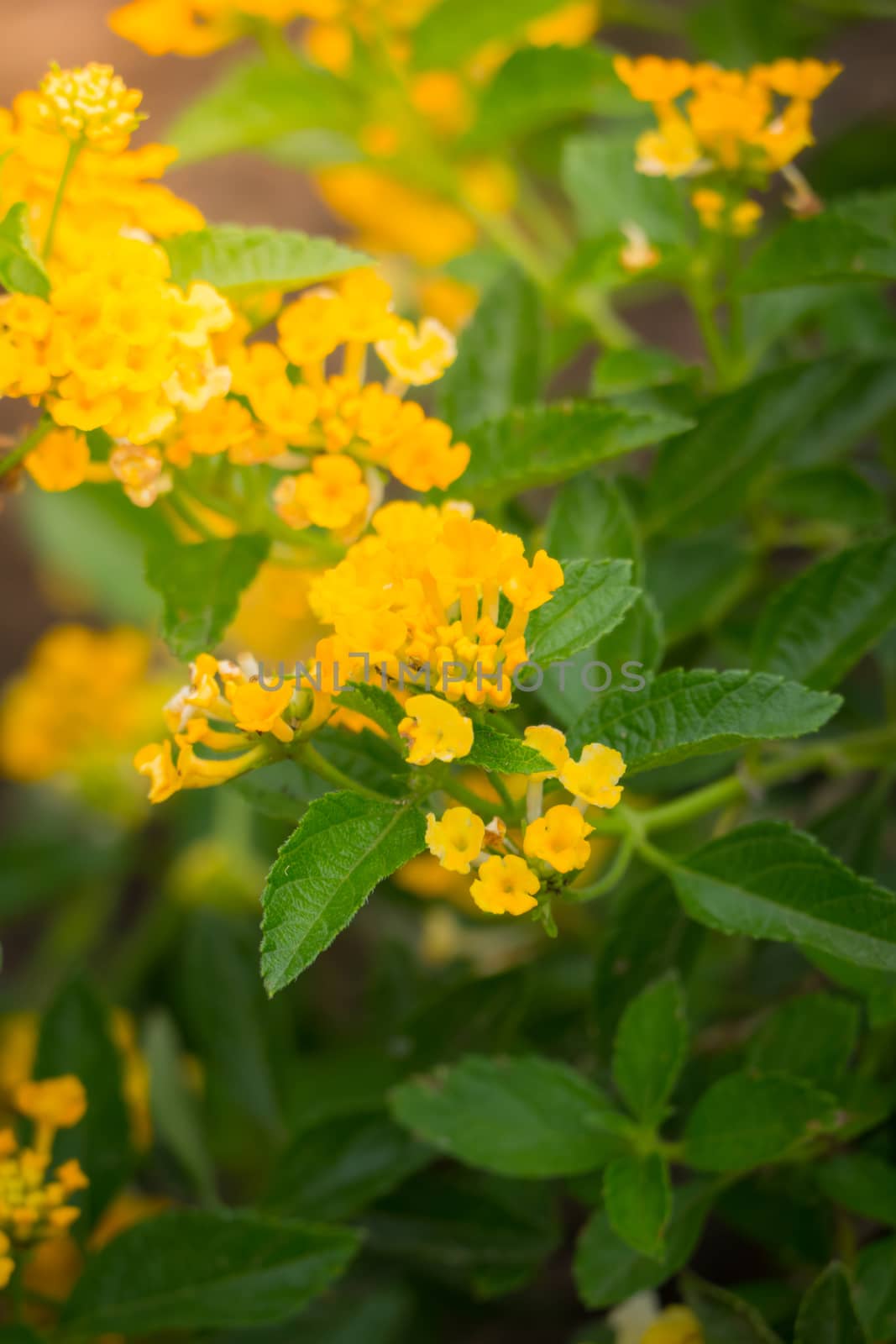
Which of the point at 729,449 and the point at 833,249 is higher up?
the point at 833,249

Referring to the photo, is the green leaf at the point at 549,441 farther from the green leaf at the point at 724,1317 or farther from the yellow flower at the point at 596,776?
the green leaf at the point at 724,1317

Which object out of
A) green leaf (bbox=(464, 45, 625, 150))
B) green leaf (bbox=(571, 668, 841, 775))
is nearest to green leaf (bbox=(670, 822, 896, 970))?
green leaf (bbox=(571, 668, 841, 775))

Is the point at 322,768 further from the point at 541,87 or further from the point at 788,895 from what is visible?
the point at 541,87

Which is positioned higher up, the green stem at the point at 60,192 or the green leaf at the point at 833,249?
the green stem at the point at 60,192

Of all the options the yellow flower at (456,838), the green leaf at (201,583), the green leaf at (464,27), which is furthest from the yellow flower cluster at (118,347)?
the green leaf at (464,27)

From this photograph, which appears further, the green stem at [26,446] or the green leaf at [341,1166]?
the green leaf at [341,1166]

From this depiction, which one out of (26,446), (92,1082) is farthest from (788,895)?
(92,1082)

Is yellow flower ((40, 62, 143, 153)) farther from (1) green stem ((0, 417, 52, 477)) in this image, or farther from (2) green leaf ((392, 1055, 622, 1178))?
(2) green leaf ((392, 1055, 622, 1178))
